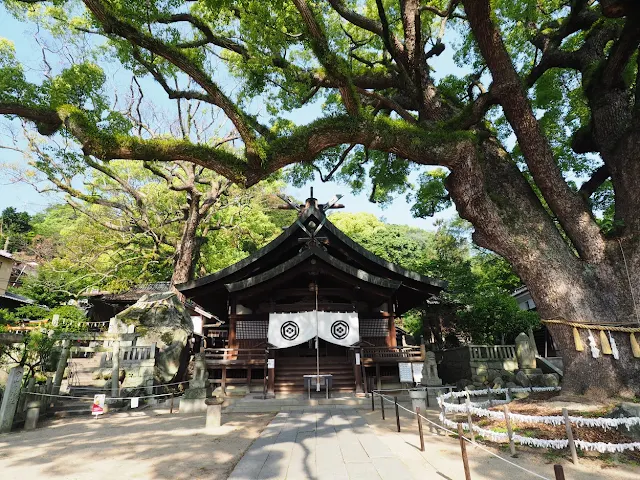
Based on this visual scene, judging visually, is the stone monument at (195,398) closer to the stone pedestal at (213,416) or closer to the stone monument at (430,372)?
the stone pedestal at (213,416)

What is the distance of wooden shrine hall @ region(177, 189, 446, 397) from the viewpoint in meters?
11.6

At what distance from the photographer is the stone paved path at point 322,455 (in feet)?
14.2

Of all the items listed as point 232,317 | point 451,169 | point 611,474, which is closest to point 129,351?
point 232,317

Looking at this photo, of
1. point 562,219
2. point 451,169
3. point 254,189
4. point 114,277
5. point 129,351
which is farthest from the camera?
point 254,189

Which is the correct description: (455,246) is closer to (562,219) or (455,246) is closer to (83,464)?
(562,219)

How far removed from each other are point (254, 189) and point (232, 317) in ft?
36.8

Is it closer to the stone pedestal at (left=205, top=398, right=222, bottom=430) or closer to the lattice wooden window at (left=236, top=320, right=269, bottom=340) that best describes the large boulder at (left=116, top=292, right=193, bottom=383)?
the lattice wooden window at (left=236, top=320, right=269, bottom=340)

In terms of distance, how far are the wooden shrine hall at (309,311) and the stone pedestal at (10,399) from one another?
4939mm

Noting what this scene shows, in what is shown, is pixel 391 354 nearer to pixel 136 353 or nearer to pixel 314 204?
pixel 314 204

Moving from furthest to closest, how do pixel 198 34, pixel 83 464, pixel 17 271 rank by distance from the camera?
pixel 17 271, pixel 198 34, pixel 83 464

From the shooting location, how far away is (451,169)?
782cm

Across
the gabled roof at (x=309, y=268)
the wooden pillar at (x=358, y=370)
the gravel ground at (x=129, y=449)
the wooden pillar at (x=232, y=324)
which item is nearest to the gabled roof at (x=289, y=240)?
the gabled roof at (x=309, y=268)

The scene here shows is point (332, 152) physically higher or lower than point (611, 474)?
higher

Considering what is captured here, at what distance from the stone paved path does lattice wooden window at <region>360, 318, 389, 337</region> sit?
560cm
